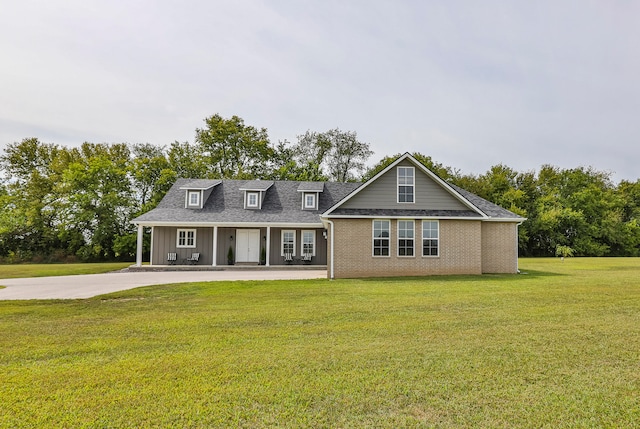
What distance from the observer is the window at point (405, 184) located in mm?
18188

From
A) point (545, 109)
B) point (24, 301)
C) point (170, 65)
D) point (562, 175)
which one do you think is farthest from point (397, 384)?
point (562, 175)

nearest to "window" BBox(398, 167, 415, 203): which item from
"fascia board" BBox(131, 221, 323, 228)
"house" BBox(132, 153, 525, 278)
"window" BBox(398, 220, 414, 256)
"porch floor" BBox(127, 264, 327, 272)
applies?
"house" BBox(132, 153, 525, 278)

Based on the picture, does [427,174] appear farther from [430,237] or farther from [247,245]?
[247,245]

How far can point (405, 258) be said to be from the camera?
57.9ft

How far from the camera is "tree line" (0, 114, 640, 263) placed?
33625 mm

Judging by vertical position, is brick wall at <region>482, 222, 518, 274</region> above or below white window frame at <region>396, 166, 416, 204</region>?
below

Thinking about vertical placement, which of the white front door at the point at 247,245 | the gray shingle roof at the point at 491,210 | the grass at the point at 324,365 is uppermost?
the gray shingle roof at the point at 491,210

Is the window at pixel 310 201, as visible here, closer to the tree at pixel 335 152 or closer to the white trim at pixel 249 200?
the white trim at pixel 249 200

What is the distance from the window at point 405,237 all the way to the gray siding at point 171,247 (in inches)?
496

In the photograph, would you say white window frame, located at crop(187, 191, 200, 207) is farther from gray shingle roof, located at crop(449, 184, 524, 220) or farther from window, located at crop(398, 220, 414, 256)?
gray shingle roof, located at crop(449, 184, 524, 220)

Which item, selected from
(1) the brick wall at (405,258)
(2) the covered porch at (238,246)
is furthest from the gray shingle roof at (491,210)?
(2) the covered porch at (238,246)

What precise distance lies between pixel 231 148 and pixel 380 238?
2839 centimetres

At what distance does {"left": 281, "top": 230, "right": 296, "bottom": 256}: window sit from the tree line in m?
14.6

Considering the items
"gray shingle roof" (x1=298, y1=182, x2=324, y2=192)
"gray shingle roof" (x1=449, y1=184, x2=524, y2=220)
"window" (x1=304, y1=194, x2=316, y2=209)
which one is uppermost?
"gray shingle roof" (x1=298, y1=182, x2=324, y2=192)
